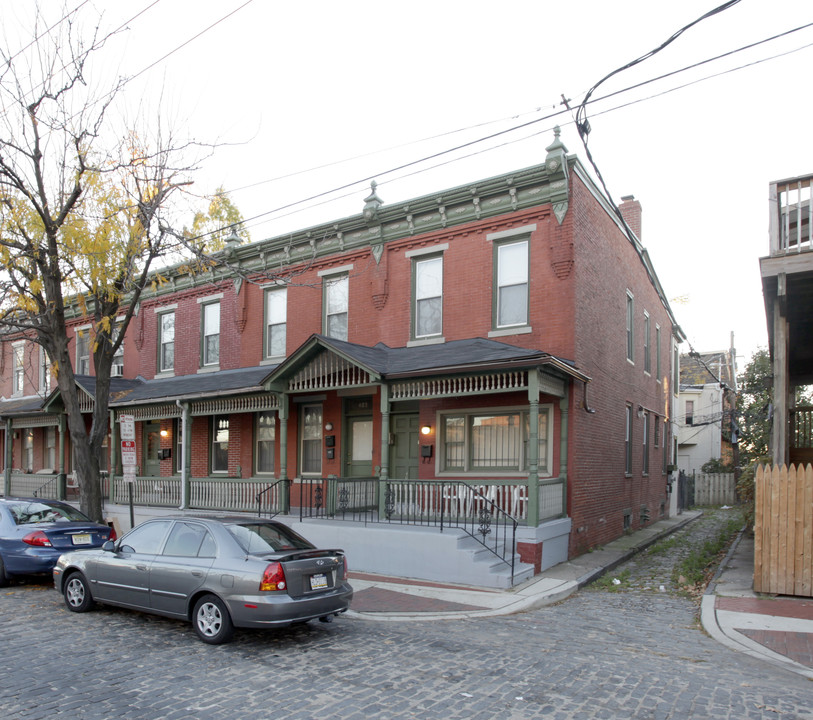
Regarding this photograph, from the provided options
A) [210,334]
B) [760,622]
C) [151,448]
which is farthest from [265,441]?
[760,622]

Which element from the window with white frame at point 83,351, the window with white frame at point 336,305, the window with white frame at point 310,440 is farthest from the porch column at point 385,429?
the window with white frame at point 83,351

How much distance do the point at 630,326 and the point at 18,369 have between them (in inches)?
948

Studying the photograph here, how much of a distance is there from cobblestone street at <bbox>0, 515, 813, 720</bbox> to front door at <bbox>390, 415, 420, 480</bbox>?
6.72 meters

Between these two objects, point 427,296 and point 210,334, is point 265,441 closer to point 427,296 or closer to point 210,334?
point 210,334

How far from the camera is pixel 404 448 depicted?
642 inches

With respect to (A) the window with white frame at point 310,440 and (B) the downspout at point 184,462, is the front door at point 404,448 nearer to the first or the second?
(A) the window with white frame at point 310,440

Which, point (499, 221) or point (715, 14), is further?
point (499, 221)

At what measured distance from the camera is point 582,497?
14.4 meters

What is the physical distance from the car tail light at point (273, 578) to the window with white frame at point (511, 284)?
862cm

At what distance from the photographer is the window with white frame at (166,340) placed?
22.0m

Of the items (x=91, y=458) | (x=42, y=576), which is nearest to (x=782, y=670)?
(x=42, y=576)

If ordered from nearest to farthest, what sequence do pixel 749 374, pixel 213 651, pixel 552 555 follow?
1. pixel 213 651
2. pixel 552 555
3. pixel 749 374

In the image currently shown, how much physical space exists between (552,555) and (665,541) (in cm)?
690

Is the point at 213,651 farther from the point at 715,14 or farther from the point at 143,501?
the point at 143,501
